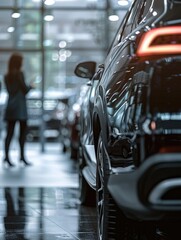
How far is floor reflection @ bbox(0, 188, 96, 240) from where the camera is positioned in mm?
6086

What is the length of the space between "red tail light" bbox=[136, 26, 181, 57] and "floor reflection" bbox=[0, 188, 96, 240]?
2.18 m

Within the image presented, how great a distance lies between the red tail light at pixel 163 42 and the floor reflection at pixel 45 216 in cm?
218

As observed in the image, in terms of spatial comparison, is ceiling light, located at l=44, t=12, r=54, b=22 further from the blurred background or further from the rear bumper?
the rear bumper

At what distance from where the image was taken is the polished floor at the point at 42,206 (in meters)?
6.18

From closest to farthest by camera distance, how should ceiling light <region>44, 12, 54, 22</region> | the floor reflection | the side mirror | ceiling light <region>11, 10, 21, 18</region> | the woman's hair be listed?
1. the floor reflection
2. the side mirror
3. the woman's hair
4. ceiling light <region>11, 10, 21, 18</region>
5. ceiling light <region>44, 12, 54, 22</region>

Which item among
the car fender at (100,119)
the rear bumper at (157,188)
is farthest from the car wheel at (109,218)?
the rear bumper at (157,188)

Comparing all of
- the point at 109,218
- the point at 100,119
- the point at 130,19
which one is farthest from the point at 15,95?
the point at 109,218

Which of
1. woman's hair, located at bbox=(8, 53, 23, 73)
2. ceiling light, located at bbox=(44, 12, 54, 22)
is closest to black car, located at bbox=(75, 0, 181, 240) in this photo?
woman's hair, located at bbox=(8, 53, 23, 73)

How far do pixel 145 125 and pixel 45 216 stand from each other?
3.17 metres

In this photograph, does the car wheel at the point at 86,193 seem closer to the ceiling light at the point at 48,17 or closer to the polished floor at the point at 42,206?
the polished floor at the point at 42,206

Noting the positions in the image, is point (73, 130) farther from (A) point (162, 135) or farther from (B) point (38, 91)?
(A) point (162, 135)

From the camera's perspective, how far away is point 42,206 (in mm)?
7754

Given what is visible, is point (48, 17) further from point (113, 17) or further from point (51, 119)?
point (51, 119)

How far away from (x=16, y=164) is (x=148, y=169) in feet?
32.3
